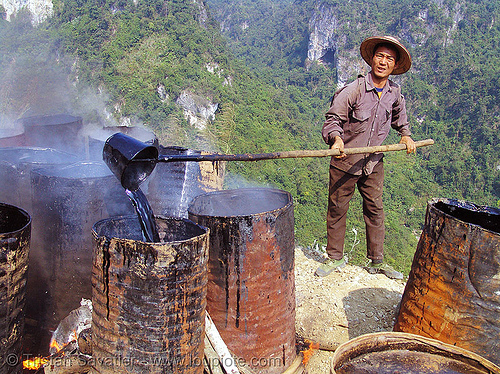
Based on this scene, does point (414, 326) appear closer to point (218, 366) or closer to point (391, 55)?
point (218, 366)

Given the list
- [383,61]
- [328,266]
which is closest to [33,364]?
[328,266]

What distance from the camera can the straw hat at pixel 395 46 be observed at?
359 cm

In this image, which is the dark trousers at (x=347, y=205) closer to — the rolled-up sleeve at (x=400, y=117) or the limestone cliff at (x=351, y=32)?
the rolled-up sleeve at (x=400, y=117)

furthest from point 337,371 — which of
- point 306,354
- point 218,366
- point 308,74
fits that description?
point 308,74

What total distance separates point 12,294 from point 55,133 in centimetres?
432

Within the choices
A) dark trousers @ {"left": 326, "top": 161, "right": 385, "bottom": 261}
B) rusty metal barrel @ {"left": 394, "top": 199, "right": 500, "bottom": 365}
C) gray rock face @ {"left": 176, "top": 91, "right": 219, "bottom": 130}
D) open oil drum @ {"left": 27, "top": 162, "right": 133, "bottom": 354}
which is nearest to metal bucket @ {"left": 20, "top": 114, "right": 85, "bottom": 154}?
open oil drum @ {"left": 27, "top": 162, "right": 133, "bottom": 354}

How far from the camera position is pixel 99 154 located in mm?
4559

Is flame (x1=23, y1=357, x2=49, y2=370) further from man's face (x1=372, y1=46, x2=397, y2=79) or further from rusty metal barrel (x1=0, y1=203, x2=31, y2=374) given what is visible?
man's face (x1=372, y1=46, x2=397, y2=79)

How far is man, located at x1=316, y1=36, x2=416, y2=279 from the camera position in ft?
12.0

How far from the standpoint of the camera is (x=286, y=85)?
7175 cm

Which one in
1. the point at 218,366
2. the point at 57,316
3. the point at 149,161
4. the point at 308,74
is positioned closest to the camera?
the point at 218,366

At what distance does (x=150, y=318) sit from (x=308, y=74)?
7660cm

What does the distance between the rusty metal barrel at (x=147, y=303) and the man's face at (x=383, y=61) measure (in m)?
2.49

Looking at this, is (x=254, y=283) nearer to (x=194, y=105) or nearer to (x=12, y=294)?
(x=12, y=294)
